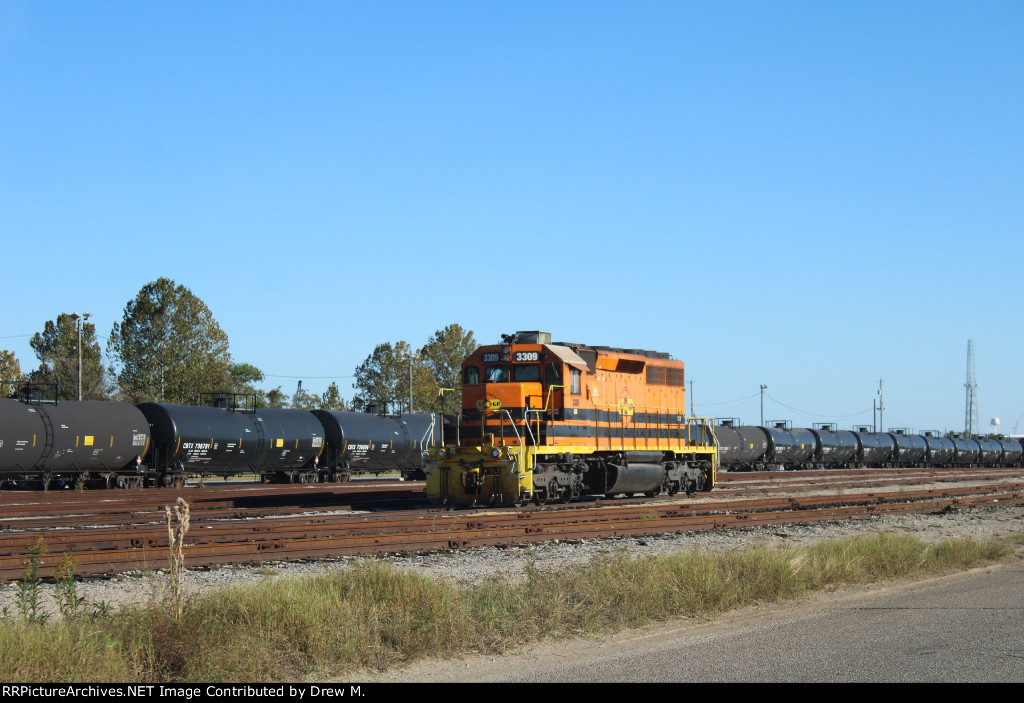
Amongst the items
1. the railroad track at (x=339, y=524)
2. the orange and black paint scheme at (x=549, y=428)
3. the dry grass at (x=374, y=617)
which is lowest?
the railroad track at (x=339, y=524)

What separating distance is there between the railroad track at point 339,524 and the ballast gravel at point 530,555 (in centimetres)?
42

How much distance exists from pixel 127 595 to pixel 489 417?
12358 mm

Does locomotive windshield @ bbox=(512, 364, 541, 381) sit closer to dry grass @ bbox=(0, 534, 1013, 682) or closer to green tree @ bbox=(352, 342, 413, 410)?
dry grass @ bbox=(0, 534, 1013, 682)

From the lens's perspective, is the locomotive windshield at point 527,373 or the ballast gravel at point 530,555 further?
the locomotive windshield at point 527,373

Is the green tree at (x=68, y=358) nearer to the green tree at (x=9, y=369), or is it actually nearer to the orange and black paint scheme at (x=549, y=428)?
the green tree at (x=9, y=369)

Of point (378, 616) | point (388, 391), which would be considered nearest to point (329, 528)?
point (378, 616)

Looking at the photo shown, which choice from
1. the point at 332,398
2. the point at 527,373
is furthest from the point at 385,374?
the point at 527,373

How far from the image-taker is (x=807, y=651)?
7.79 meters

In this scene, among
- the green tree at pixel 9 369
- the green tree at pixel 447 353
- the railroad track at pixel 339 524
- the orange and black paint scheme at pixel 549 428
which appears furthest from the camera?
the green tree at pixel 447 353

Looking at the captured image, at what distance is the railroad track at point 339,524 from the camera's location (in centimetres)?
1254

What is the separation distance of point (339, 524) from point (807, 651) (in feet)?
32.3

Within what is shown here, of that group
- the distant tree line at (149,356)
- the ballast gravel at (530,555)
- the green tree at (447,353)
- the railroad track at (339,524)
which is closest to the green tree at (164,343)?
the distant tree line at (149,356)

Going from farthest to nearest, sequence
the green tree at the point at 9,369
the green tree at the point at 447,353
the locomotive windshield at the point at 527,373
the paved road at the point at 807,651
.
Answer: the green tree at the point at 447,353 < the green tree at the point at 9,369 < the locomotive windshield at the point at 527,373 < the paved road at the point at 807,651
